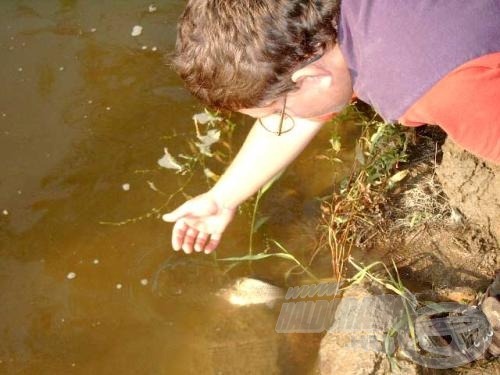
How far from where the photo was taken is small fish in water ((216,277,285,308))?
2.57 metres

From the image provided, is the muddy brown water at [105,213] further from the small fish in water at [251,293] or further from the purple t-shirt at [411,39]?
the purple t-shirt at [411,39]

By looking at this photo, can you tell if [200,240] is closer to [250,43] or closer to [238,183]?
[238,183]

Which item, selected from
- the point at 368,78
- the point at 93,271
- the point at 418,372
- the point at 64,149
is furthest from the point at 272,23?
the point at 64,149

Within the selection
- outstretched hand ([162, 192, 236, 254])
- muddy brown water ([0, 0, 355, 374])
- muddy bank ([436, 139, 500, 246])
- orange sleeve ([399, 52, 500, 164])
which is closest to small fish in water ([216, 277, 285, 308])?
muddy brown water ([0, 0, 355, 374])

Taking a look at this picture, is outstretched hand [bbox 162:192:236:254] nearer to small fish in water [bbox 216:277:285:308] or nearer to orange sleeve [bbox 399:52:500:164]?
small fish in water [bbox 216:277:285:308]

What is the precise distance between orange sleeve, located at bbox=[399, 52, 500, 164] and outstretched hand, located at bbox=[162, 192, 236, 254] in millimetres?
927

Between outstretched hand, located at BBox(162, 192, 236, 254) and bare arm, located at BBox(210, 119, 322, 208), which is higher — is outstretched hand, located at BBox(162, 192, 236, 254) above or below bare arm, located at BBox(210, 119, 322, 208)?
below

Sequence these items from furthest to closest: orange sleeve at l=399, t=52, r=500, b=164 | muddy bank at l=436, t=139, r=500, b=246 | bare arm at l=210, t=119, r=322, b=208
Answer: muddy bank at l=436, t=139, r=500, b=246 < bare arm at l=210, t=119, r=322, b=208 < orange sleeve at l=399, t=52, r=500, b=164

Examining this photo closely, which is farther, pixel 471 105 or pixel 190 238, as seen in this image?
pixel 190 238

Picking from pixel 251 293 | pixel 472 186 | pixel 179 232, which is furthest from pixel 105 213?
pixel 472 186

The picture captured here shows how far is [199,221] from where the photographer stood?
2.34m

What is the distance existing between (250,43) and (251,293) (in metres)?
1.28

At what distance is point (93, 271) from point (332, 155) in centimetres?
129

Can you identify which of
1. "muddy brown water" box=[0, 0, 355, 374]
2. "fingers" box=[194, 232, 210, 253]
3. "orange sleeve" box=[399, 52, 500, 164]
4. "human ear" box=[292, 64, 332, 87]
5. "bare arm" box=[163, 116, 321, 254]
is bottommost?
"muddy brown water" box=[0, 0, 355, 374]
